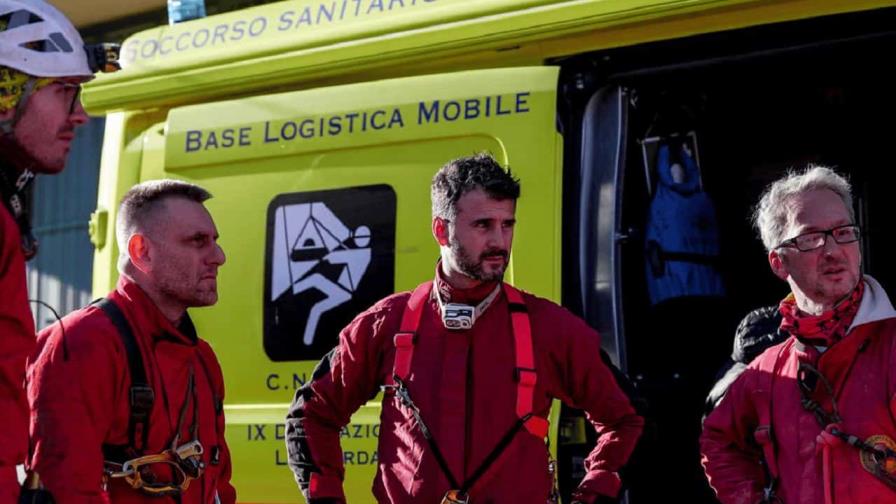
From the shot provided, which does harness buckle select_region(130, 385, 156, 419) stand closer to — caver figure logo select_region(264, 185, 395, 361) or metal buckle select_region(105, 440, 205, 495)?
metal buckle select_region(105, 440, 205, 495)

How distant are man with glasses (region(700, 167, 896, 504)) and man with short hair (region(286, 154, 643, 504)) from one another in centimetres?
31

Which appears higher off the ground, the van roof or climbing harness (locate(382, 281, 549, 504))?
the van roof

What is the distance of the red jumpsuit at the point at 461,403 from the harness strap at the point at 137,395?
24.6 inches

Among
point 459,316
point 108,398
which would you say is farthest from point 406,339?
point 108,398

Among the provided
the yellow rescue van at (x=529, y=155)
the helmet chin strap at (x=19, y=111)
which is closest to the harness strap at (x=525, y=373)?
the yellow rescue van at (x=529, y=155)

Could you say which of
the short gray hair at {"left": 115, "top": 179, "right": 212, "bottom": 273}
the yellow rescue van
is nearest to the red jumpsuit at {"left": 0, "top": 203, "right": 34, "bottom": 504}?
the short gray hair at {"left": 115, "top": 179, "right": 212, "bottom": 273}

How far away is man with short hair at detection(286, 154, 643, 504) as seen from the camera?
140 inches

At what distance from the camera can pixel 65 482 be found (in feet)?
9.96

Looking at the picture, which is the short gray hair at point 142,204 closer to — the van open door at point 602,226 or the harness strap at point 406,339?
the harness strap at point 406,339

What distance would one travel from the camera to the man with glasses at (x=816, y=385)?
3.30 metres

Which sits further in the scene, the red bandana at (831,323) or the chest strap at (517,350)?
the chest strap at (517,350)

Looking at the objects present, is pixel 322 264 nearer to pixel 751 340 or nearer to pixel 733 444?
pixel 751 340

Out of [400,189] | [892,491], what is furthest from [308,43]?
[892,491]

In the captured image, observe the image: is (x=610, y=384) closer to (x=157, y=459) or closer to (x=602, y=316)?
(x=602, y=316)
